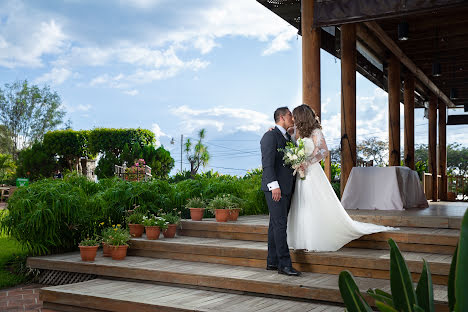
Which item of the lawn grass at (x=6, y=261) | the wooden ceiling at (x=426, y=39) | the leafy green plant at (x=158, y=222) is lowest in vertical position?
the lawn grass at (x=6, y=261)

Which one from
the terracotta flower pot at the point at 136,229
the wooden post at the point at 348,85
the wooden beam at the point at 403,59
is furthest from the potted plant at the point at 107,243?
the wooden beam at the point at 403,59

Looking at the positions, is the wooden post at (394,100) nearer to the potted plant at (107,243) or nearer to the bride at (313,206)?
the bride at (313,206)

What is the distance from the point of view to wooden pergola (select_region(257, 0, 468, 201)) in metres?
7.26

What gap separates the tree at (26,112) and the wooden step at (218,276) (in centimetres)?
3231

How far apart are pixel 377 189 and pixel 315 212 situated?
310cm

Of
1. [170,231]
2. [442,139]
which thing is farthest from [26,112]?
[170,231]

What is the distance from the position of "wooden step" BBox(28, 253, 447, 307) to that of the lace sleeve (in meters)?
1.16

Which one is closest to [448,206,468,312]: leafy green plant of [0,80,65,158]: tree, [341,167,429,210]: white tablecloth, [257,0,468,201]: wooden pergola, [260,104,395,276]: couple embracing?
[260,104,395,276]: couple embracing

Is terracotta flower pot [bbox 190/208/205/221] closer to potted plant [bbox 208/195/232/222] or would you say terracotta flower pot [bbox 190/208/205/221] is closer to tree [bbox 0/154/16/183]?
potted plant [bbox 208/195/232/222]

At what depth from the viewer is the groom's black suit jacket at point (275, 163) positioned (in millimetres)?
4871

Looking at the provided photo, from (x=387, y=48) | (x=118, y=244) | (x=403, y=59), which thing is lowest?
(x=118, y=244)

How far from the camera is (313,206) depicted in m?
5.11

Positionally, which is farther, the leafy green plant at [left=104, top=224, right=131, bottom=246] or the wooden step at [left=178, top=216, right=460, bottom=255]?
the leafy green plant at [left=104, top=224, right=131, bottom=246]

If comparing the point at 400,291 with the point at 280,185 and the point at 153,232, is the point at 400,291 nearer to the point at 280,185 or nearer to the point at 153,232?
the point at 280,185
